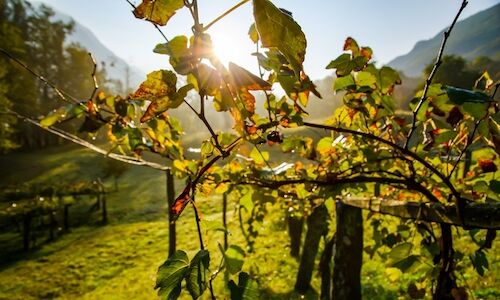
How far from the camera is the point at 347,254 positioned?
9.57 ft

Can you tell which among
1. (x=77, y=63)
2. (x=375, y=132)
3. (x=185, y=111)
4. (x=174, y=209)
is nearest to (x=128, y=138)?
(x=174, y=209)

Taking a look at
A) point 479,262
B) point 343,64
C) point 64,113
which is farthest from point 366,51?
point 479,262

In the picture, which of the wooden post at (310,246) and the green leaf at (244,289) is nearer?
the green leaf at (244,289)

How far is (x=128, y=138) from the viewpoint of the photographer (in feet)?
5.40

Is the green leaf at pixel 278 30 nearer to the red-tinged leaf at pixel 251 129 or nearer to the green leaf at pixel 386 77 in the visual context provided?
the red-tinged leaf at pixel 251 129

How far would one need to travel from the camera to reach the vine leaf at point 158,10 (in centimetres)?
43

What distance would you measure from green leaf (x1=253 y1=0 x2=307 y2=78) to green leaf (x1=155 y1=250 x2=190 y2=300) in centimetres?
46

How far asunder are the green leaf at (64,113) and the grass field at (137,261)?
6.63 feet

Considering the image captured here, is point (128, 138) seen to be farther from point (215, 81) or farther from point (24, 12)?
point (24, 12)

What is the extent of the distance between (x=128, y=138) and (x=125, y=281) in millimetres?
8362

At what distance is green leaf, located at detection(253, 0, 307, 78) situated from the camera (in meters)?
0.35

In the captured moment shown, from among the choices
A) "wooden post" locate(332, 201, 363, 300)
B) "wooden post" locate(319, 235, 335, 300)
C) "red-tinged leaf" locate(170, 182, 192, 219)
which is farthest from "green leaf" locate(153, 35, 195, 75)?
"wooden post" locate(319, 235, 335, 300)

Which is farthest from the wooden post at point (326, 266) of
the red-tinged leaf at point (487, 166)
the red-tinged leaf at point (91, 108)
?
the red-tinged leaf at point (91, 108)

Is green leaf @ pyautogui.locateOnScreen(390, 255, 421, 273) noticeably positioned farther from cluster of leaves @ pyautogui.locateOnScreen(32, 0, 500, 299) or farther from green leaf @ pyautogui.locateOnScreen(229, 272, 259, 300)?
green leaf @ pyautogui.locateOnScreen(229, 272, 259, 300)
